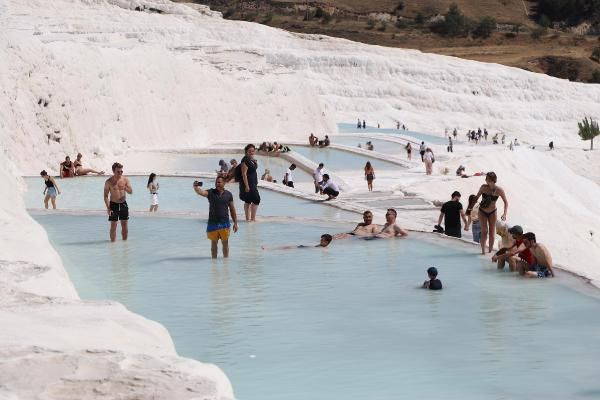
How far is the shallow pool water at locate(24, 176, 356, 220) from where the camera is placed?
16672mm

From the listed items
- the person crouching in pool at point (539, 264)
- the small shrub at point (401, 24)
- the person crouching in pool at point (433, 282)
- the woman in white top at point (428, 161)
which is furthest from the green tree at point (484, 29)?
the person crouching in pool at point (433, 282)

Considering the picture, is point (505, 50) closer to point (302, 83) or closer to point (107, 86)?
point (302, 83)

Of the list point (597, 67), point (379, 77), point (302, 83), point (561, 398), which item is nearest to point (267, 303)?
point (561, 398)

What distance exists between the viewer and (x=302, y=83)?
4356 centimetres

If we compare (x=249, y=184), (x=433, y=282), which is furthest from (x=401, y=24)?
(x=433, y=282)

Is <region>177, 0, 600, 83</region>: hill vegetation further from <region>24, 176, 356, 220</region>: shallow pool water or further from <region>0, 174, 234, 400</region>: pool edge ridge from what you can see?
<region>0, 174, 234, 400</region>: pool edge ridge

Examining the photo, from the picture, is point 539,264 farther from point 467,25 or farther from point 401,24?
point 401,24

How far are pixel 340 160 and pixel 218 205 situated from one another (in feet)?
65.7

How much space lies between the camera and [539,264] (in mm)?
10250

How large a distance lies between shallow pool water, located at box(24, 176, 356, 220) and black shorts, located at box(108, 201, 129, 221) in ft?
8.69

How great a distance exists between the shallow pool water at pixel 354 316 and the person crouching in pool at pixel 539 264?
138 millimetres

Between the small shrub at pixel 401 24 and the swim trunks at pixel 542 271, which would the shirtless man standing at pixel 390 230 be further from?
the small shrub at pixel 401 24

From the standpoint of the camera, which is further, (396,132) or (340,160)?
(396,132)

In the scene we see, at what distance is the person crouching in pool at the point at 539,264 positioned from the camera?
10.1 meters
